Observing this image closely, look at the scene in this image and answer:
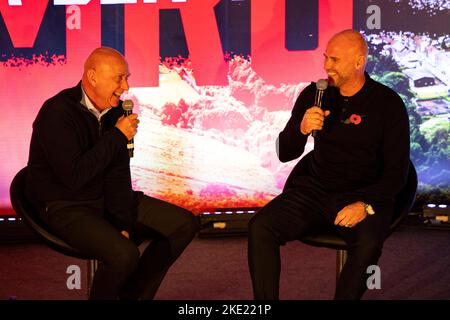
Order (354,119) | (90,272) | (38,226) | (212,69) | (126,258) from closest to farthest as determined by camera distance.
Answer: (126,258) < (38,226) < (90,272) < (354,119) < (212,69)

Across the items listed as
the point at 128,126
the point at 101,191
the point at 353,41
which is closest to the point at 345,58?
the point at 353,41

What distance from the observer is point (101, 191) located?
3197 millimetres

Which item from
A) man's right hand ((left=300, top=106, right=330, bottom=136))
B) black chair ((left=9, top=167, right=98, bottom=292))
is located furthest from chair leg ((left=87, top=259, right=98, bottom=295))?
man's right hand ((left=300, top=106, right=330, bottom=136))

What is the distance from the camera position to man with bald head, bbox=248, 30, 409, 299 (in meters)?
3.05

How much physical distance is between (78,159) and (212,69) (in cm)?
244

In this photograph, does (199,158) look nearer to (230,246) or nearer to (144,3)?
(230,246)

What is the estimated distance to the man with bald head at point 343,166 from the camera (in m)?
3.05

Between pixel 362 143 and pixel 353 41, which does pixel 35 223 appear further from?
pixel 353 41

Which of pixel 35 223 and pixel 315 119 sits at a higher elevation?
pixel 315 119

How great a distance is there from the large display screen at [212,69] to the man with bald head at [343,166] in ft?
6.13

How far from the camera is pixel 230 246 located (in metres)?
5.05

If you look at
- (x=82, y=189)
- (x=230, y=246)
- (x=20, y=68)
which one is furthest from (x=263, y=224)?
(x=20, y=68)

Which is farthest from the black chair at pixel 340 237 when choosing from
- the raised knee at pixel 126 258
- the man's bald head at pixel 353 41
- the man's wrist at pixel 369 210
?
the raised knee at pixel 126 258

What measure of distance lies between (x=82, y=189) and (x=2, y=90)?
240 centimetres
